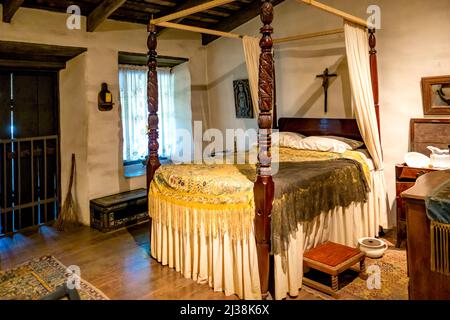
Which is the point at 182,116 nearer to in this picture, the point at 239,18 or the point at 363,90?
the point at 239,18

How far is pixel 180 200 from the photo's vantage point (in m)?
2.91

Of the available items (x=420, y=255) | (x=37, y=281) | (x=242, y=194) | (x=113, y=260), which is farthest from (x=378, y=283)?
(x=37, y=281)

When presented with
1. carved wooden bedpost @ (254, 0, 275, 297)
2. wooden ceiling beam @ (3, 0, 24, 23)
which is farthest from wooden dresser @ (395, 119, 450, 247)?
wooden ceiling beam @ (3, 0, 24, 23)

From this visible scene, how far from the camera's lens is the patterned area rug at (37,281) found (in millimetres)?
2764

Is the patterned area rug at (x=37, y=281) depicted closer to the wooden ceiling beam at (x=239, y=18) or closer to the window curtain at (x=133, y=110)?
the window curtain at (x=133, y=110)

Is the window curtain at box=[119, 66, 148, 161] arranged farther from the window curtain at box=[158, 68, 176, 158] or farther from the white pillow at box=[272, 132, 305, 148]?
the white pillow at box=[272, 132, 305, 148]

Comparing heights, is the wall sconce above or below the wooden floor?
above

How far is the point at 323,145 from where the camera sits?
390cm

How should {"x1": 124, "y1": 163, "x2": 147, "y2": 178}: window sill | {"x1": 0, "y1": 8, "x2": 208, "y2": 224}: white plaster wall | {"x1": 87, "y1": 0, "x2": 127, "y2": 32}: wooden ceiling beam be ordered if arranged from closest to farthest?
{"x1": 87, "y1": 0, "x2": 127, "y2": 32}: wooden ceiling beam → {"x1": 0, "y1": 8, "x2": 208, "y2": 224}: white plaster wall → {"x1": 124, "y1": 163, "x2": 147, "y2": 178}: window sill

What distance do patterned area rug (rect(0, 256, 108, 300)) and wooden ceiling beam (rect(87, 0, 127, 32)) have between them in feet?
8.17

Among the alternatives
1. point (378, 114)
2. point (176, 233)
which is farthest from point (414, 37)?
point (176, 233)

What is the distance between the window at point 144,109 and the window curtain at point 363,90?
8.53ft

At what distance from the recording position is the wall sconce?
14.1 ft
